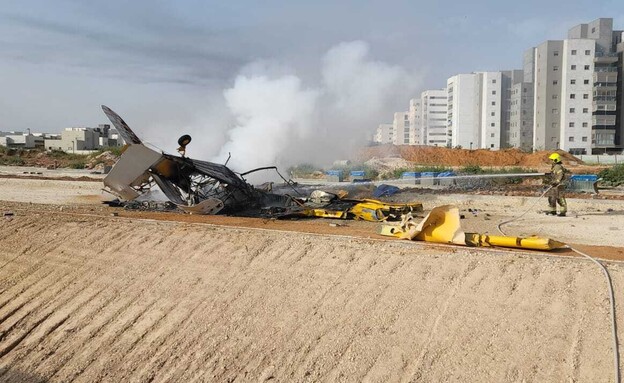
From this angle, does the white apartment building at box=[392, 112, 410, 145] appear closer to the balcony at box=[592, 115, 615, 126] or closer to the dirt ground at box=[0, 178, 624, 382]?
the balcony at box=[592, 115, 615, 126]

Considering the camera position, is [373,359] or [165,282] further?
[165,282]

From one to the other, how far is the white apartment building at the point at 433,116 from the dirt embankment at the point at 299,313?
306 feet

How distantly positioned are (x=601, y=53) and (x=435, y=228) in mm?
71632

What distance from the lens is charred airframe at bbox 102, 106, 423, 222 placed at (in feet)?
47.9

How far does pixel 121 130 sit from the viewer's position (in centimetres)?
1486

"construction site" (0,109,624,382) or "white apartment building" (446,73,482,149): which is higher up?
"white apartment building" (446,73,482,149)

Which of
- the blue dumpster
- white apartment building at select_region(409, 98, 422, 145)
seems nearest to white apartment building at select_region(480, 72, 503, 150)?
white apartment building at select_region(409, 98, 422, 145)

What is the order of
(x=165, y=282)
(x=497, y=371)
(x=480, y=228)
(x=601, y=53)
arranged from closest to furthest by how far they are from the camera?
(x=497, y=371) → (x=165, y=282) → (x=480, y=228) → (x=601, y=53)

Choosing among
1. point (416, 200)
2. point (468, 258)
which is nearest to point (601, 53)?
point (416, 200)

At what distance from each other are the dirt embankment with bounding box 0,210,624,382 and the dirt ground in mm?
22

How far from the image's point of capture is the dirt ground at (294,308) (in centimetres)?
692

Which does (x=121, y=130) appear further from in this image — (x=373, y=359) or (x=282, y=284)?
(x=373, y=359)

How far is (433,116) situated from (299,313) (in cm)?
9973

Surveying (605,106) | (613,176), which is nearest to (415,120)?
(605,106)
